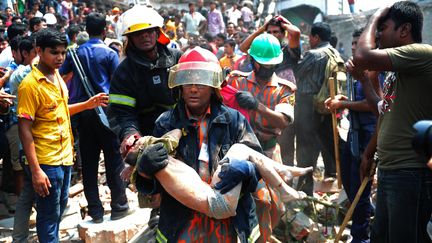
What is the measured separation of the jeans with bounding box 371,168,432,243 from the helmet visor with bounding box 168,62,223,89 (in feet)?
4.58

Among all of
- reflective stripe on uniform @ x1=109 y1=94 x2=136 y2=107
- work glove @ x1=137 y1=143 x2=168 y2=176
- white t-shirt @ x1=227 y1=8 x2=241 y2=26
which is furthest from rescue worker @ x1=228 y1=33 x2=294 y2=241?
white t-shirt @ x1=227 y1=8 x2=241 y2=26

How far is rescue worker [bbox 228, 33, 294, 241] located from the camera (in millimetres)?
4848

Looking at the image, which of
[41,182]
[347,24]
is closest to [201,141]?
[41,182]

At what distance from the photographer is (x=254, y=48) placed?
5172 mm

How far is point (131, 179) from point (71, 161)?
1642mm

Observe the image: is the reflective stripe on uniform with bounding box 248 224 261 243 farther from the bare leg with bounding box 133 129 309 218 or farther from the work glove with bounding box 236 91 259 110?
the work glove with bounding box 236 91 259 110

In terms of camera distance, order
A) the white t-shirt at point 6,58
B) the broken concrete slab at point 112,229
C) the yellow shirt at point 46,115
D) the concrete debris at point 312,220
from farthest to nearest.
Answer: the white t-shirt at point 6,58, the broken concrete slab at point 112,229, the concrete debris at point 312,220, the yellow shirt at point 46,115

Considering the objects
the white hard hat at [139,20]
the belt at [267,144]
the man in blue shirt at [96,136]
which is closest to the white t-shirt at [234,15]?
the man in blue shirt at [96,136]

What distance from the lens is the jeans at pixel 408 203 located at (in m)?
3.49

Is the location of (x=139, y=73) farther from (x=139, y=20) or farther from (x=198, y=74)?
(x=198, y=74)

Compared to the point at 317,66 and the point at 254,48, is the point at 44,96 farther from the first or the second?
the point at 317,66

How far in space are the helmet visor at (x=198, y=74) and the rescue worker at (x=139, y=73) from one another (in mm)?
1013

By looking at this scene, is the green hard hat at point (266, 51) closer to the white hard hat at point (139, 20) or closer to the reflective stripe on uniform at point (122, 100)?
the white hard hat at point (139, 20)

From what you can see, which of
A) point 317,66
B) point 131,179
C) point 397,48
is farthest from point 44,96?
point 317,66
